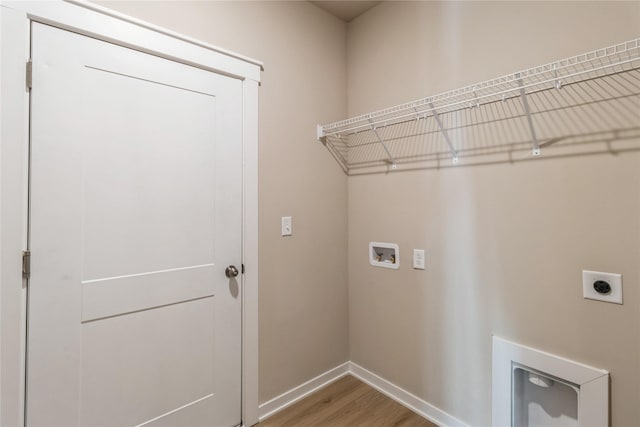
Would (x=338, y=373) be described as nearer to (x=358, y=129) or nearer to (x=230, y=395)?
(x=230, y=395)

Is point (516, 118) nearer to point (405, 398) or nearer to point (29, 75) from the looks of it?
point (405, 398)

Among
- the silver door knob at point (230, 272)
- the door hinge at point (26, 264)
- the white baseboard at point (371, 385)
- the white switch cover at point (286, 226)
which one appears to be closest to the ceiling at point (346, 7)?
the white switch cover at point (286, 226)

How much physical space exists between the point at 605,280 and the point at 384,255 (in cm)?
112

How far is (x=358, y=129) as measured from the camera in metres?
2.17

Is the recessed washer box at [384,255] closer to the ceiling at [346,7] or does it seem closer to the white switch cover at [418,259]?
the white switch cover at [418,259]

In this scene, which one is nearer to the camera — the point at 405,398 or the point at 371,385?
the point at 405,398

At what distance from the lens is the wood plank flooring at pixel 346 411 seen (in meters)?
1.81

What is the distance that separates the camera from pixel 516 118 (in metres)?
1.49

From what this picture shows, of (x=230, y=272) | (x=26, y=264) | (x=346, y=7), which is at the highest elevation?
(x=346, y=7)

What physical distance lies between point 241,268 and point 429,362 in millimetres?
1258

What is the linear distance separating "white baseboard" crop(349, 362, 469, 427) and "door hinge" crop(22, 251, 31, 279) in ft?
6.54

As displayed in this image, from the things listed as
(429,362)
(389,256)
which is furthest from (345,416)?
(389,256)

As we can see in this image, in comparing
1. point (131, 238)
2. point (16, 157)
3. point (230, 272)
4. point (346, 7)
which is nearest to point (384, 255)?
point (230, 272)

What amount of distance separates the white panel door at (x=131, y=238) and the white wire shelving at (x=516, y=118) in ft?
3.03
